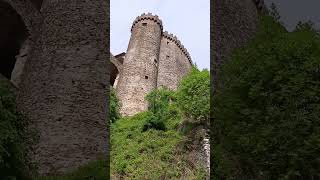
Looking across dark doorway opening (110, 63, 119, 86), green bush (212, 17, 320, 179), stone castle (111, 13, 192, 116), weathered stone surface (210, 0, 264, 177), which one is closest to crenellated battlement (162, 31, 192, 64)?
stone castle (111, 13, 192, 116)

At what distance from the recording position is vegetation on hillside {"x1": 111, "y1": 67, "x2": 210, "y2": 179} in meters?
Answer: 18.9

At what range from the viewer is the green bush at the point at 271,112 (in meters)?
10.9

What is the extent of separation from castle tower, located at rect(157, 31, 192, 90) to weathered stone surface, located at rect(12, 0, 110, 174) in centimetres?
1532

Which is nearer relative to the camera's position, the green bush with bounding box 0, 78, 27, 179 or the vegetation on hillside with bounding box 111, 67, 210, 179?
the green bush with bounding box 0, 78, 27, 179

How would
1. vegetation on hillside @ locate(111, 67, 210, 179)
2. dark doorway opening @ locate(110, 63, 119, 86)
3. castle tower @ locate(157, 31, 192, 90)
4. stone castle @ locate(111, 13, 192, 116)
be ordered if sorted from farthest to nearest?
castle tower @ locate(157, 31, 192, 90)
dark doorway opening @ locate(110, 63, 119, 86)
stone castle @ locate(111, 13, 192, 116)
vegetation on hillside @ locate(111, 67, 210, 179)

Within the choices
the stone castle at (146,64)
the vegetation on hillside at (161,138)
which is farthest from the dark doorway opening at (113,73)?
the vegetation on hillside at (161,138)

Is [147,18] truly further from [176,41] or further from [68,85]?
[68,85]

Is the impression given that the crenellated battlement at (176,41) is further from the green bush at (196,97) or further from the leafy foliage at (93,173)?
the leafy foliage at (93,173)

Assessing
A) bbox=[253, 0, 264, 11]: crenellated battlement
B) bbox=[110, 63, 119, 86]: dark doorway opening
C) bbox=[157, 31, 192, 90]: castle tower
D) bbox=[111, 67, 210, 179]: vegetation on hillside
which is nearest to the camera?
bbox=[111, 67, 210, 179]: vegetation on hillside

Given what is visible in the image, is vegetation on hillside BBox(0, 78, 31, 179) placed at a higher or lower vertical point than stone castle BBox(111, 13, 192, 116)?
lower

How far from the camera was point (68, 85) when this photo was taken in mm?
15844

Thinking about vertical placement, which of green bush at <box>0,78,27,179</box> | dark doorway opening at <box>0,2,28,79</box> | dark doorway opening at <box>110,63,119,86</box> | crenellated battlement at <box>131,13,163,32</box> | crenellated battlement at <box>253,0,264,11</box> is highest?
crenellated battlement at <box>131,13,163,32</box>

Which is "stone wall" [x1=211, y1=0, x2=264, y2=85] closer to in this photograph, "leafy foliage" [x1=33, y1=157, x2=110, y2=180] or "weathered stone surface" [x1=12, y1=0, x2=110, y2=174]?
"weathered stone surface" [x1=12, y1=0, x2=110, y2=174]

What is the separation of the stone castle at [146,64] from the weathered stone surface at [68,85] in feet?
38.5
